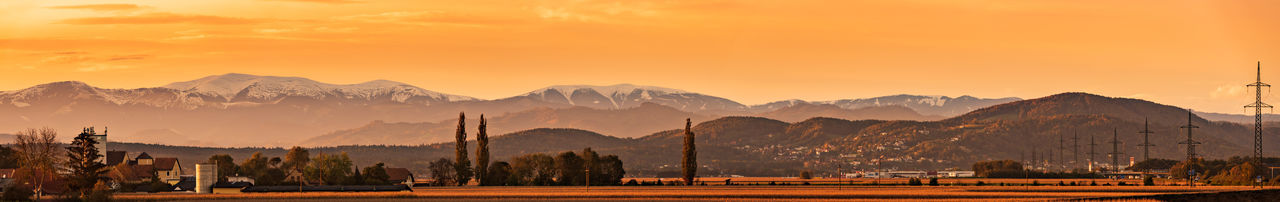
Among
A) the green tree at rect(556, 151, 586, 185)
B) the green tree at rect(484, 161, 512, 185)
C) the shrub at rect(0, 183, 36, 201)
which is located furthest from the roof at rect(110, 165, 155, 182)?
the green tree at rect(556, 151, 586, 185)

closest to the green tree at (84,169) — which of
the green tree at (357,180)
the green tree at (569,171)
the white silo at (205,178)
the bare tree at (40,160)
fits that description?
the bare tree at (40,160)

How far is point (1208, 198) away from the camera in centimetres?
14388

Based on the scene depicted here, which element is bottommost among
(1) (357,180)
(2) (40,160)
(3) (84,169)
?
(1) (357,180)

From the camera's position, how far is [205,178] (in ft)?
558

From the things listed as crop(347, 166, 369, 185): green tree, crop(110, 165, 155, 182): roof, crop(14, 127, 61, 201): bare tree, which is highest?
crop(14, 127, 61, 201): bare tree

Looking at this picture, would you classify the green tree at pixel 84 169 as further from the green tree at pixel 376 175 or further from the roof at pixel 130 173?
the green tree at pixel 376 175

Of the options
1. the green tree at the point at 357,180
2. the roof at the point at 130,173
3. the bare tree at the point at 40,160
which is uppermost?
the bare tree at the point at 40,160

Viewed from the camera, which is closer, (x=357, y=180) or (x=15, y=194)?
(x=15, y=194)

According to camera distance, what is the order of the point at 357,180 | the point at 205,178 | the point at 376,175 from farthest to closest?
the point at 376,175 → the point at 357,180 → the point at 205,178

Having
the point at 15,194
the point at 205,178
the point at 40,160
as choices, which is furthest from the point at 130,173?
the point at 15,194

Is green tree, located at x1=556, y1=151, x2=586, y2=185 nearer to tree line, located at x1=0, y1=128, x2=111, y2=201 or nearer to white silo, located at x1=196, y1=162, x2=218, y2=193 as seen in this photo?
white silo, located at x1=196, y1=162, x2=218, y2=193

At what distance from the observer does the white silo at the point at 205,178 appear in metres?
169

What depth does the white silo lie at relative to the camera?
169 m

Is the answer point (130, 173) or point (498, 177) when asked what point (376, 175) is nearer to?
point (498, 177)
